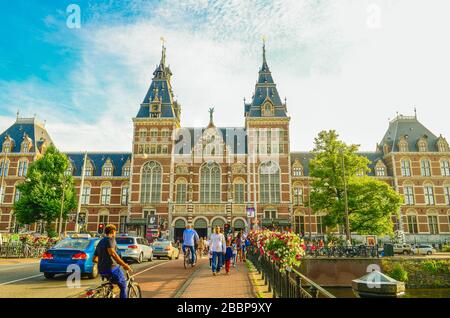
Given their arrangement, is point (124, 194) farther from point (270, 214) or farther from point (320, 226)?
point (320, 226)

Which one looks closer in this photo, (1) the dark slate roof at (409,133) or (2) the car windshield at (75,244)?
(2) the car windshield at (75,244)

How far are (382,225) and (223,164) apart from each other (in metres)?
21.3

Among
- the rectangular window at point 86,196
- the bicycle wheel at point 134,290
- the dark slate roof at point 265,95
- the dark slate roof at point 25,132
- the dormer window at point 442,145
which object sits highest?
the dark slate roof at point 265,95

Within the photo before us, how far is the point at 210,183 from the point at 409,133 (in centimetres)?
3140

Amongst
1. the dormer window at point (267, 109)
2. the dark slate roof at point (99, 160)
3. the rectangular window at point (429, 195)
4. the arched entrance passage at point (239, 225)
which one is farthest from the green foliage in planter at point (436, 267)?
the dark slate roof at point (99, 160)

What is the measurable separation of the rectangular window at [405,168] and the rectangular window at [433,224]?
21.2 feet

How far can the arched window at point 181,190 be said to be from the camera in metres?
43.2

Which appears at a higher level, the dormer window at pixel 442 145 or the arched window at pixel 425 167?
the dormer window at pixel 442 145

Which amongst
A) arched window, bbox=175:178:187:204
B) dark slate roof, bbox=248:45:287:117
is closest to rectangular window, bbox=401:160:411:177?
dark slate roof, bbox=248:45:287:117

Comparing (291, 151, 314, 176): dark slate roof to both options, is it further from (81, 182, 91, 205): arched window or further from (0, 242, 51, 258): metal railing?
(0, 242, 51, 258): metal railing

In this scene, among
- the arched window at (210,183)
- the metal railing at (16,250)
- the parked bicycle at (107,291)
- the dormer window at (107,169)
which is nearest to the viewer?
the parked bicycle at (107,291)

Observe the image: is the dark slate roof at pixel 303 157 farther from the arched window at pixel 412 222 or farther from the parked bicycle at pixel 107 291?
the parked bicycle at pixel 107 291

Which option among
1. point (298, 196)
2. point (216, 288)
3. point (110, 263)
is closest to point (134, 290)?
point (110, 263)

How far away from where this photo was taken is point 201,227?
4134 cm
